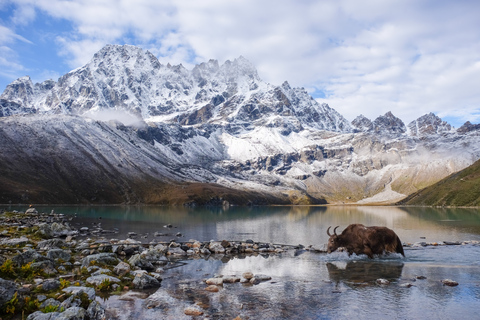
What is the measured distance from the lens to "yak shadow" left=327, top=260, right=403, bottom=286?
26.0 m

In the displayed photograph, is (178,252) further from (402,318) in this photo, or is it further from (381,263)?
(402,318)

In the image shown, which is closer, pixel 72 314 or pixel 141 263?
pixel 72 314

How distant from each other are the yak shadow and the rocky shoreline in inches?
237

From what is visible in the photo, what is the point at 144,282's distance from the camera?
2347 cm

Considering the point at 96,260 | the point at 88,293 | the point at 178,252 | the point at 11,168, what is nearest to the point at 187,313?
the point at 88,293

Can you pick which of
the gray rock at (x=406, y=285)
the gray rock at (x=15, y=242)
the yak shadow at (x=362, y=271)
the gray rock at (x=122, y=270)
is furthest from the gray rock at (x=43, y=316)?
the gray rock at (x=406, y=285)

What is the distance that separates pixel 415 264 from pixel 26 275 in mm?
31590

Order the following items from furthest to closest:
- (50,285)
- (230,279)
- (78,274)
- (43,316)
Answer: (230,279) < (78,274) < (50,285) < (43,316)

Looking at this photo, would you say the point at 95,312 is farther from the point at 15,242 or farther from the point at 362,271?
the point at 15,242

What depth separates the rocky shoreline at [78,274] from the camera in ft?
52.1

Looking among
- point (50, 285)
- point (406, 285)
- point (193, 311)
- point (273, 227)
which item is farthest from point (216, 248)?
point (273, 227)

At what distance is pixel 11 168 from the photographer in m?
198

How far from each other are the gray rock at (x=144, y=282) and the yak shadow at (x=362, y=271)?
1316cm

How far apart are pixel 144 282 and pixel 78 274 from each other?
4.93m
